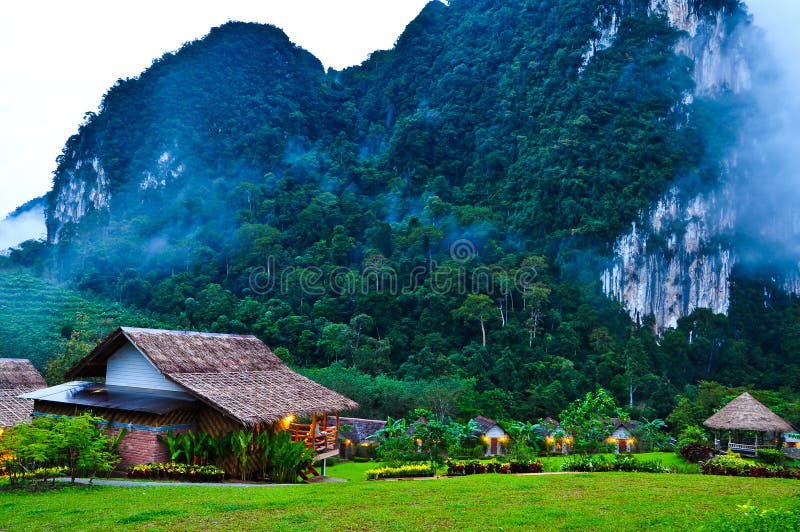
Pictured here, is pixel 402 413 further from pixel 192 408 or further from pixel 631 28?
→ pixel 631 28

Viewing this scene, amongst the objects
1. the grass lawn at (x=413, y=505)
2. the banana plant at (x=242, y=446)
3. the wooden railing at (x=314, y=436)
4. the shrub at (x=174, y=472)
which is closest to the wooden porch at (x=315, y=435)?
the wooden railing at (x=314, y=436)

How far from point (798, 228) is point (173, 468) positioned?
81503 mm

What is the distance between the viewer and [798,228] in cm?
7275

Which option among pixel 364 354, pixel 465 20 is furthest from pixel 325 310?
pixel 465 20

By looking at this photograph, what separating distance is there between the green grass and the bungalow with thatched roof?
2417 mm

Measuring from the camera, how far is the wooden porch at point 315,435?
1666 centimetres

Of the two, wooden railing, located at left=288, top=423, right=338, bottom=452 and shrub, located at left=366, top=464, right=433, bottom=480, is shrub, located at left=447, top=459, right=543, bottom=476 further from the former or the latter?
wooden railing, located at left=288, top=423, right=338, bottom=452

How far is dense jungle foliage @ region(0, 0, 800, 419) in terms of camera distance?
47.9m

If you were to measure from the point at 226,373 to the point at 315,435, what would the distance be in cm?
329

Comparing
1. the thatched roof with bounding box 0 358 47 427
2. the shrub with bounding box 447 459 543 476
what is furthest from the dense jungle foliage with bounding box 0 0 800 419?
the shrub with bounding box 447 459 543 476

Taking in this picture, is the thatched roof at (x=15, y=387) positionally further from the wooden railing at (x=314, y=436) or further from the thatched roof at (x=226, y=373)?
the wooden railing at (x=314, y=436)

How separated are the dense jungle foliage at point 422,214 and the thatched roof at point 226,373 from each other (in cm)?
1951

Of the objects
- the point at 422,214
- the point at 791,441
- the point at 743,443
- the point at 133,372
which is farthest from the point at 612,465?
the point at 422,214

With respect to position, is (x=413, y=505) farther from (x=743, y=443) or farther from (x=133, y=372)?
(x=743, y=443)
